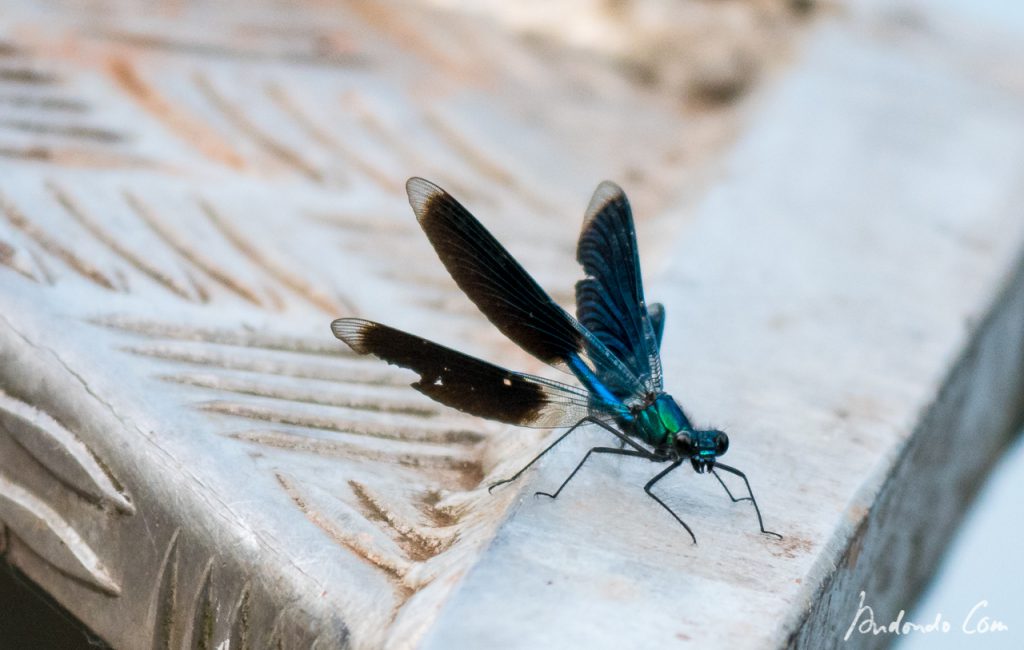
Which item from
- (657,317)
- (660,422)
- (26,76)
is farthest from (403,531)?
(26,76)

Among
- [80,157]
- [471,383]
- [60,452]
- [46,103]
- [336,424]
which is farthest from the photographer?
[46,103]

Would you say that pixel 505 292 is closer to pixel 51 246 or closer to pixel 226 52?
pixel 51 246

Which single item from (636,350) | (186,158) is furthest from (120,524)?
(186,158)

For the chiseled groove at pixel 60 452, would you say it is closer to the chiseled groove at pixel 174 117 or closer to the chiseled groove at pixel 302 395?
the chiseled groove at pixel 302 395

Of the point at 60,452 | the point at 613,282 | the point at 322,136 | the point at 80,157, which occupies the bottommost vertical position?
the point at 60,452

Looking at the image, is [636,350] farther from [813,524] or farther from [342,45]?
[342,45]

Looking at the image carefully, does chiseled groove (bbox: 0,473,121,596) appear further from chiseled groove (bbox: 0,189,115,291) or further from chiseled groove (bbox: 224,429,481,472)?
chiseled groove (bbox: 0,189,115,291)
